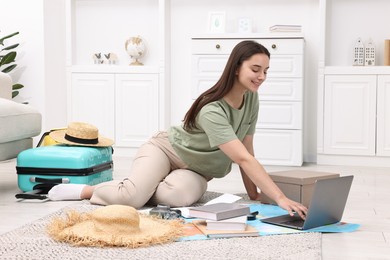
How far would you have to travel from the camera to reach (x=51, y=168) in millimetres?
3258

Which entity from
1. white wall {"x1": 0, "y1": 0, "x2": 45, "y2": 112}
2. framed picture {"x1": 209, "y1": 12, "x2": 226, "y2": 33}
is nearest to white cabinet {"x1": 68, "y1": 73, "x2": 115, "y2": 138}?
white wall {"x1": 0, "y1": 0, "x2": 45, "y2": 112}

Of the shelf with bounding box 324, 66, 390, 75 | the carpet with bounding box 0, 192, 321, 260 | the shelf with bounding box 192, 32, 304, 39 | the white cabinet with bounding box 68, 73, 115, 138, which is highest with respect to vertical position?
the shelf with bounding box 192, 32, 304, 39

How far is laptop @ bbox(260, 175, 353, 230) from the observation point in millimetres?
2344

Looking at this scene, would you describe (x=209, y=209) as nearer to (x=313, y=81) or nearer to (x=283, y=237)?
(x=283, y=237)

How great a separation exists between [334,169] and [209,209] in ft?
7.83

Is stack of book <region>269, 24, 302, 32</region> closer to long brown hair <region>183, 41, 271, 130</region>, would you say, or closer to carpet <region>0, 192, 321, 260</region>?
long brown hair <region>183, 41, 271, 130</region>

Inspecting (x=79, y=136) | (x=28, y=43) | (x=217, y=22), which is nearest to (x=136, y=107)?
(x=217, y=22)

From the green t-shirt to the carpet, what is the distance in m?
0.60

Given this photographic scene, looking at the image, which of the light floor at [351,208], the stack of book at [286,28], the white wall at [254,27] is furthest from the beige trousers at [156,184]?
the white wall at [254,27]

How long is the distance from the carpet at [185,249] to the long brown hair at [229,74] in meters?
A: 0.74

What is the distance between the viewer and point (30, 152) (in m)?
3.29

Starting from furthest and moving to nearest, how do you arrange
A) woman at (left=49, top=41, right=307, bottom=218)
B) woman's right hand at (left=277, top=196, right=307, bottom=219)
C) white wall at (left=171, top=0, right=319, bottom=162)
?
white wall at (left=171, top=0, right=319, bottom=162)
woman at (left=49, top=41, right=307, bottom=218)
woman's right hand at (left=277, top=196, right=307, bottom=219)

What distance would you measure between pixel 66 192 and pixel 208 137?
2.62ft

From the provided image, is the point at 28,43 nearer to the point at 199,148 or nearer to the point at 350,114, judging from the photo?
A: the point at 350,114
